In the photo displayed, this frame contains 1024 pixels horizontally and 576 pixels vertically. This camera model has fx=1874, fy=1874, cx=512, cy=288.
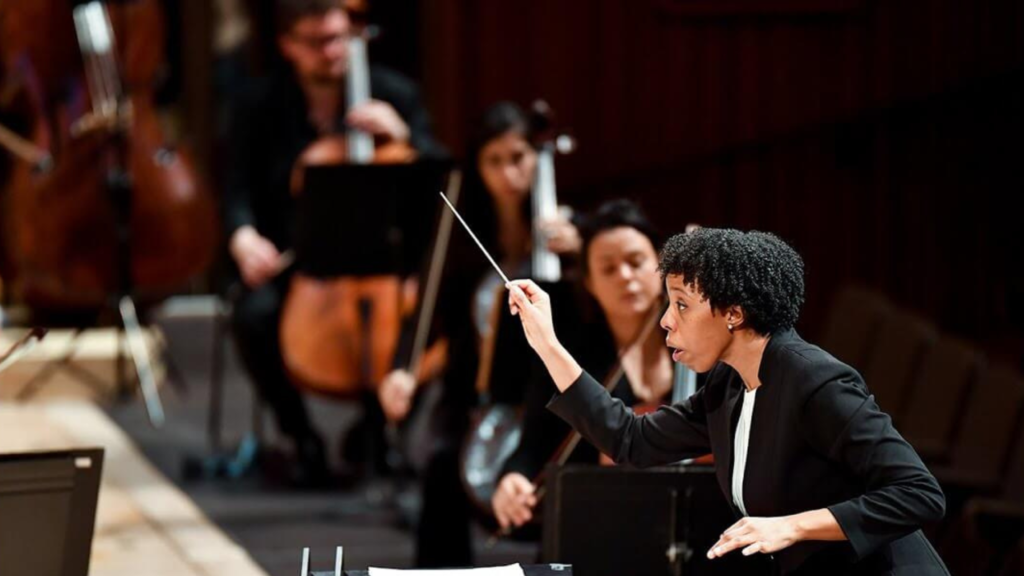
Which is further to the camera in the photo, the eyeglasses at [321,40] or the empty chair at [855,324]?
the empty chair at [855,324]

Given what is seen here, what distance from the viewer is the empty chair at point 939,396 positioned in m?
4.68

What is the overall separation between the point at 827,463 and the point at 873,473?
0.32 feet

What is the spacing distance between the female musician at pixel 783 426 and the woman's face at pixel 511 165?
1662 millimetres

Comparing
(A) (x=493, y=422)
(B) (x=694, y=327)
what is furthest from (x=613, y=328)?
(B) (x=694, y=327)

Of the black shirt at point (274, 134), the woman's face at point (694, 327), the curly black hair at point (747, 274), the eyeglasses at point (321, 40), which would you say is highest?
the eyeglasses at point (321, 40)

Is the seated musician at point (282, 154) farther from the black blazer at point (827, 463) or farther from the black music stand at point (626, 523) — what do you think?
the black blazer at point (827, 463)

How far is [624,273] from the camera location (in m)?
3.50

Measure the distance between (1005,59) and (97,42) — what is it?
324 cm

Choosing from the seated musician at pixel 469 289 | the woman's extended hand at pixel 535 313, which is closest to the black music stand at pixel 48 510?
the woman's extended hand at pixel 535 313

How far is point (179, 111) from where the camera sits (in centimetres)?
784

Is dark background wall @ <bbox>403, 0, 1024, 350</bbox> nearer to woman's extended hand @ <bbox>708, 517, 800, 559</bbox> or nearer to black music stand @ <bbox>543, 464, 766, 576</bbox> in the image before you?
black music stand @ <bbox>543, 464, 766, 576</bbox>

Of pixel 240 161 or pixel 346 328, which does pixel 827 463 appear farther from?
pixel 240 161

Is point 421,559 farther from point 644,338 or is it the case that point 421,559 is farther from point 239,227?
point 239,227

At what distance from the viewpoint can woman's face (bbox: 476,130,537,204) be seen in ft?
14.3
